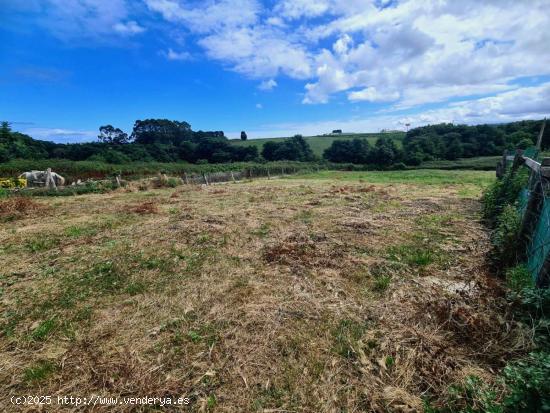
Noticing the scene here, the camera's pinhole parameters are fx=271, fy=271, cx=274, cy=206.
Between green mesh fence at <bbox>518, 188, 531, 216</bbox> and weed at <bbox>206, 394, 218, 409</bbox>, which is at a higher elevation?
green mesh fence at <bbox>518, 188, 531, 216</bbox>

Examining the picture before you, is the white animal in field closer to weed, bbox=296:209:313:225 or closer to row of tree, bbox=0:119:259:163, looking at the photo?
row of tree, bbox=0:119:259:163

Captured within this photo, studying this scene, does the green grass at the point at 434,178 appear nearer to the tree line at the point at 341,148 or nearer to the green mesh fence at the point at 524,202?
the green mesh fence at the point at 524,202

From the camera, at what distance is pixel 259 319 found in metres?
3.30

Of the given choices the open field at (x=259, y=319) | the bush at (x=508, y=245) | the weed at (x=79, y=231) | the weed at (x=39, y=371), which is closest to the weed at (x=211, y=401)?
the open field at (x=259, y=319)

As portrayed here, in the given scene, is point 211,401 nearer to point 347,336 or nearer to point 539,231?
point 347,336

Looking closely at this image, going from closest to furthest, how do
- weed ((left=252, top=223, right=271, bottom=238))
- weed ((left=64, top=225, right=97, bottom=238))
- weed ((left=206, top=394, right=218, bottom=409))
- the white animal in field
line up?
weed ((left=206, top=394, right=218, bottom=409)) → weed ((left=252, top=223, right=271, bottom=238)) → weed ((left=64, top=225, right=97, bottom=238)) → the white animal in field

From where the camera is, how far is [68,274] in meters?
4.84

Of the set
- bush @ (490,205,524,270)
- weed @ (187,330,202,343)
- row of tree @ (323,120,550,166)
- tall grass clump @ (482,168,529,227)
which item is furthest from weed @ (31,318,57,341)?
row of tree @ (323,120,550,166)

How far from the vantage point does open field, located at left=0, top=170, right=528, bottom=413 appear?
2.40m

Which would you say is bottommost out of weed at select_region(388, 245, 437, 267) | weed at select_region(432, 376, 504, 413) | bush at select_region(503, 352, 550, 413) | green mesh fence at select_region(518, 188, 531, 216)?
weed at select_region(388, 245, 437, 267)

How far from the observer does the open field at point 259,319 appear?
240cm

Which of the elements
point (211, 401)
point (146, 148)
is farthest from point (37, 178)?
point (146, 148)

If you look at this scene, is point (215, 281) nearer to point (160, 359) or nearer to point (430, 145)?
point (160, 359)

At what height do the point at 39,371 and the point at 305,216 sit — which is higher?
the point at 39,371
